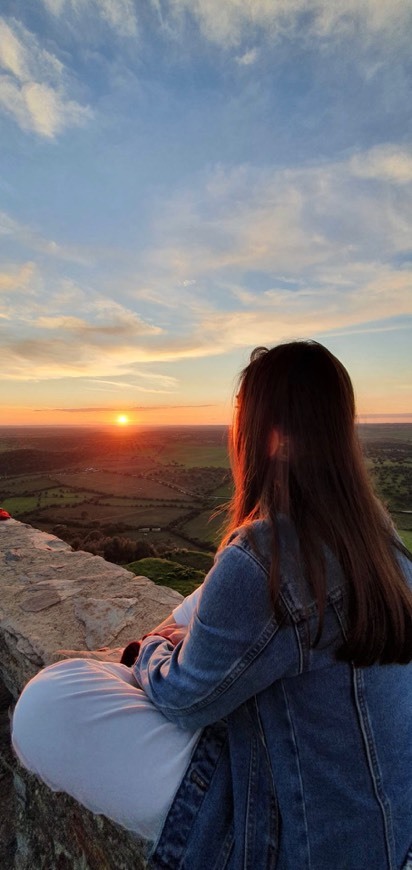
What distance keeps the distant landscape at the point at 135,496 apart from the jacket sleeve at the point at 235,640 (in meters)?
3.28

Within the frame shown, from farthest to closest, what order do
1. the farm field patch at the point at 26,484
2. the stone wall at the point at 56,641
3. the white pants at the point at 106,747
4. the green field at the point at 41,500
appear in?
the farm field patch at the point at 26,484
the green field at the point at 41,500
the stone wall at the point at 56,641
the white pants at the point at 106,747

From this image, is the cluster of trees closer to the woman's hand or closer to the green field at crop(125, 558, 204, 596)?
the green field at crop(125, 558, 204, 596)

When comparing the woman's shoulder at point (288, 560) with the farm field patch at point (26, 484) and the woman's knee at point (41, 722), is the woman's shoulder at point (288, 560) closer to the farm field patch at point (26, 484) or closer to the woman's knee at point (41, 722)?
the woman's knee at point (41, 722)

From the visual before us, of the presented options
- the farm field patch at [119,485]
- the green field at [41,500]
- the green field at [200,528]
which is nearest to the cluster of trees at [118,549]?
the green field at [200,528]

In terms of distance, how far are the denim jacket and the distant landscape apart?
3195 millimetres

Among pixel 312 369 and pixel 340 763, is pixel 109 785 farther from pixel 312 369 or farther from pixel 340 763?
pixel 312 369

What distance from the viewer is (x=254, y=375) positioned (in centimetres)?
146

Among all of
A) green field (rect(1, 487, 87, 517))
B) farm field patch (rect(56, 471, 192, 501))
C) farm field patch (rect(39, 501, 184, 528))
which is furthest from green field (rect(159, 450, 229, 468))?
Result: green field (rect(1, 487, 87, 517))

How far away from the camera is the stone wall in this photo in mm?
1743

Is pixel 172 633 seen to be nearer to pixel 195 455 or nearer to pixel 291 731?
pixel 291 731

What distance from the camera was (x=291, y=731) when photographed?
1.16m

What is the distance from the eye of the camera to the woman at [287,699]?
112 cm

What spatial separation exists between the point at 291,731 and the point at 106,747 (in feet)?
1.83

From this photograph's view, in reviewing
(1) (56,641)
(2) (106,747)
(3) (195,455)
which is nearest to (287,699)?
(2) (106,747)
